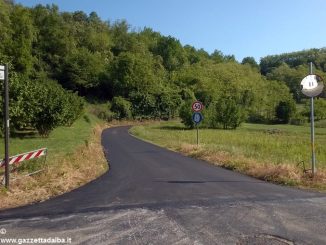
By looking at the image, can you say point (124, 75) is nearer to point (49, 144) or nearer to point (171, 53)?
point (171, 53)

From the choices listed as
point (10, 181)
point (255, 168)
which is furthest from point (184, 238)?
point (255, 168)

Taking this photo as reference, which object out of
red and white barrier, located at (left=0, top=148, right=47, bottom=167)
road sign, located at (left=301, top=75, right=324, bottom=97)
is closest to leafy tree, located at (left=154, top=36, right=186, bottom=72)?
red and white barrier, located at (left=0, top=148, right=47, bottom=167)

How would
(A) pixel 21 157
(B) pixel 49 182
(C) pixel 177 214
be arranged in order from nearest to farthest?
1. (C) pixel 177 214
2. (B) pixel 49 182
3. (A) pixel 21 157

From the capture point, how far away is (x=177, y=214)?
8922mm

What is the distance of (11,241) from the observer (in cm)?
729

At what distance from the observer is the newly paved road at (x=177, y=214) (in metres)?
7.40

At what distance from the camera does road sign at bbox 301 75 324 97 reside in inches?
528

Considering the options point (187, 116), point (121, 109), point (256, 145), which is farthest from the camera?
point (121, 109)

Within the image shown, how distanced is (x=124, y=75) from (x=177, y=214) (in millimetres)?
96878

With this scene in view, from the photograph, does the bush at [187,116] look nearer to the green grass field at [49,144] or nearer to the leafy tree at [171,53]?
the green grass field at [49,144]

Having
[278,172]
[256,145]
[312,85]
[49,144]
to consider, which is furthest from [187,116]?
[312,85]

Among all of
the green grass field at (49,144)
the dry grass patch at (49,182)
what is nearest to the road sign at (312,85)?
the dry grass patch at (49,182)

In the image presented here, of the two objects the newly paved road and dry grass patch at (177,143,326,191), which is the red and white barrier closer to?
the newly paved road

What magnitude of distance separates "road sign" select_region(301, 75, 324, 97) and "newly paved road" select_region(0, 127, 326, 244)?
9.88 feet
